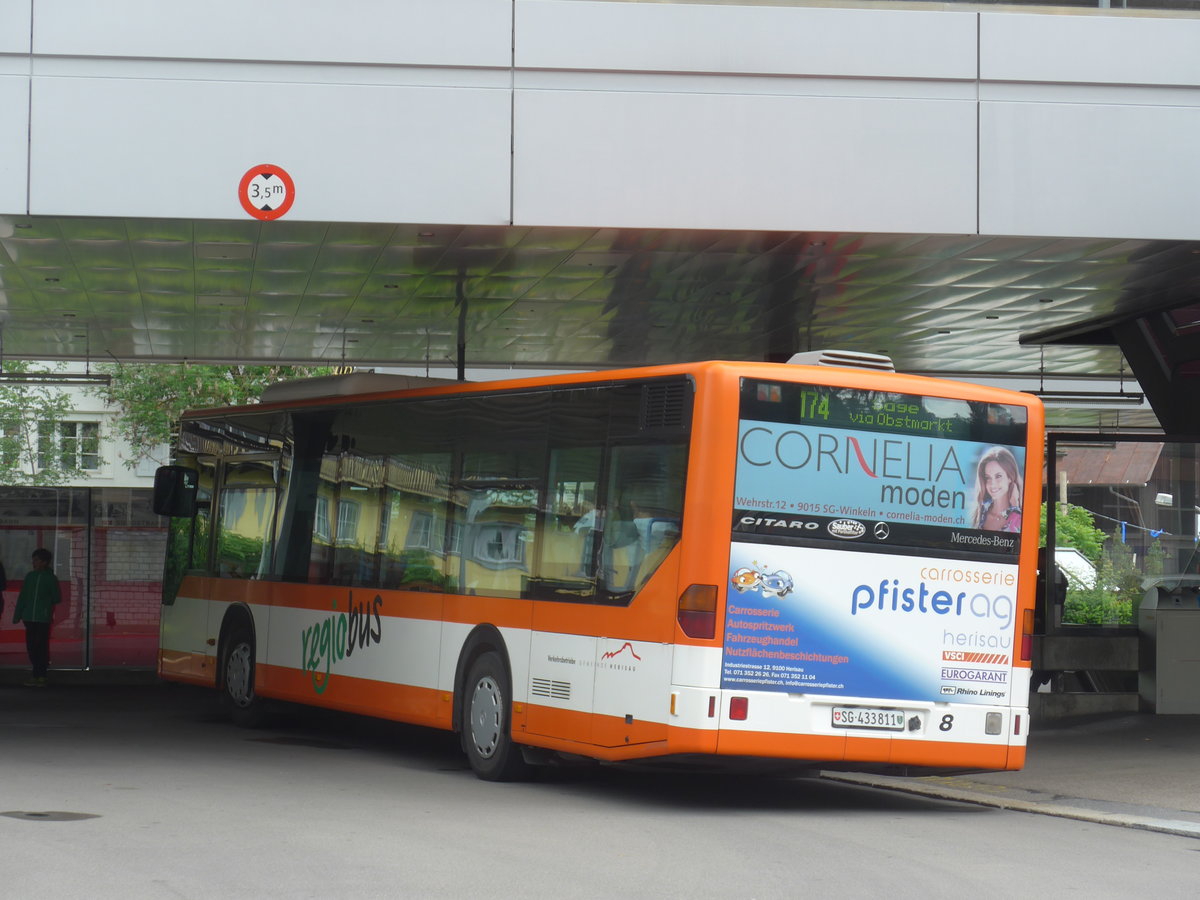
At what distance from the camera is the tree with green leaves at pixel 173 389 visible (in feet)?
148

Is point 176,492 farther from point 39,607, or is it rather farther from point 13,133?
point 39,607

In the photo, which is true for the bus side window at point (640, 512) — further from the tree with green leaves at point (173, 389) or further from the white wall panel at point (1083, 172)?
the tree with green leaves at point (173, 389)

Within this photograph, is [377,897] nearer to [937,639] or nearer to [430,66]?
[937,639]

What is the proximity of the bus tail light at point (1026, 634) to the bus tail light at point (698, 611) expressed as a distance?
2346 millimetres

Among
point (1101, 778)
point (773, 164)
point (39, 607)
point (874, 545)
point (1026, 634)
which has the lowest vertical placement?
point (1101, 778)

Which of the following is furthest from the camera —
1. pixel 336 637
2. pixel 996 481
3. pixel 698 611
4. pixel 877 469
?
pixel 336 637

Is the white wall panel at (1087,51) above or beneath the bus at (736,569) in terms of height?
above

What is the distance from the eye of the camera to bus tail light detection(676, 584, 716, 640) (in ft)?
33.8

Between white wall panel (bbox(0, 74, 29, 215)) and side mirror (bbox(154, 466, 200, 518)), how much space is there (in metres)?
5.19

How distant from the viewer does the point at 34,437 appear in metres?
57.1

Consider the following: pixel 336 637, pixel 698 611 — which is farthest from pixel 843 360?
pixel 336 637

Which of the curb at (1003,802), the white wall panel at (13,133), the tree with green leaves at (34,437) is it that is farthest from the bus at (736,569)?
the tree with green leaves at (34,437)

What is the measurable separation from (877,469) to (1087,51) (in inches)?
213

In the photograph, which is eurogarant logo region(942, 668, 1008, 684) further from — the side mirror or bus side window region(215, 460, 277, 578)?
the side mirror
